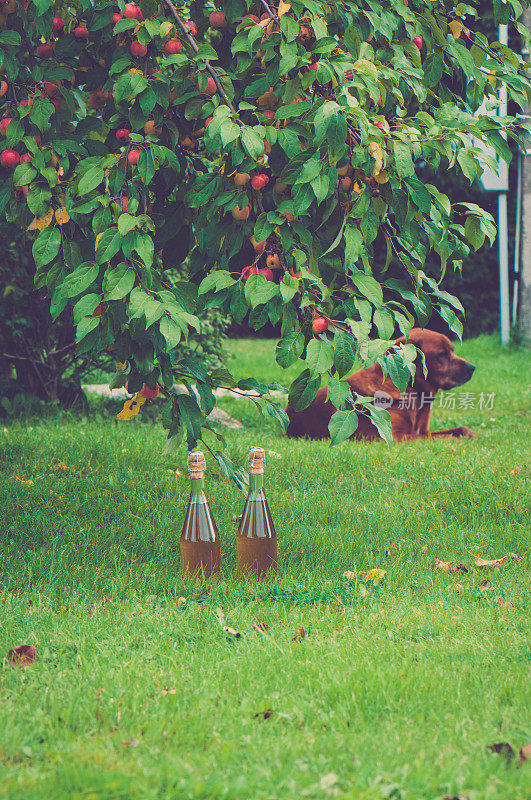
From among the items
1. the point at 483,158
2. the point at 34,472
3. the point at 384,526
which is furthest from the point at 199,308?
the point at 34,472

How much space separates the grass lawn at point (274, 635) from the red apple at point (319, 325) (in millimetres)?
1016


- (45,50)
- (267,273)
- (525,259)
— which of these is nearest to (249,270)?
(267,273)

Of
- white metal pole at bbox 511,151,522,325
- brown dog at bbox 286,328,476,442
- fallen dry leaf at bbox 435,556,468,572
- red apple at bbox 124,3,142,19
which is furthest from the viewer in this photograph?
white metal pole at bbox 511,151,522,325

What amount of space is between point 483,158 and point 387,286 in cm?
49

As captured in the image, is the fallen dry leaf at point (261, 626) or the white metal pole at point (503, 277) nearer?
the fallen dry leaf at point (261, 626)

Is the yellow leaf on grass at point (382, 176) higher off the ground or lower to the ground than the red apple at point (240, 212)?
higher

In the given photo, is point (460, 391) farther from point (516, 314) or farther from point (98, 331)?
point (98, 331)

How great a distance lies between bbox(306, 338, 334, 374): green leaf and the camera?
2.29 metres

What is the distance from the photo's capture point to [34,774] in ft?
6.09

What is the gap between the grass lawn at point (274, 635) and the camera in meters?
1.90

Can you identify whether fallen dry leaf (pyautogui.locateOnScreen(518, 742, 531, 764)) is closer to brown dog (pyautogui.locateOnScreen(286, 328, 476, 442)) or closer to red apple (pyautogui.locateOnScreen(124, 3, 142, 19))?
red apple (pyautogui.locateOnScreen(124, 3, 142, 19))

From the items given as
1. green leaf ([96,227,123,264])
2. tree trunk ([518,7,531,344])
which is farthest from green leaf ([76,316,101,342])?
tree trunk ([518,7,531,344])

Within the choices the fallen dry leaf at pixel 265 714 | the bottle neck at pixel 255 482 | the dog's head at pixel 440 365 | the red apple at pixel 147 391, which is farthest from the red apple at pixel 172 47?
the dog's head at pixel 440 365

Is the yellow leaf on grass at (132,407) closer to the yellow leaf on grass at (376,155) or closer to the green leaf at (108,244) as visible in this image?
the green leaf at (108,244)
